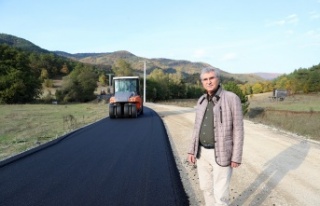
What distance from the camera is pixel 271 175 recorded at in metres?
7.02

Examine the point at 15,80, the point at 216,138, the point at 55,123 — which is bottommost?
the point at 55,123

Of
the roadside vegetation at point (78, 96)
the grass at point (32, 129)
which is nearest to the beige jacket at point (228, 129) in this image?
the grass at point (32, 129)

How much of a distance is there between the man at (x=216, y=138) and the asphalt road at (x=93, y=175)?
4.49 ft

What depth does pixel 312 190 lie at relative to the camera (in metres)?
5.96

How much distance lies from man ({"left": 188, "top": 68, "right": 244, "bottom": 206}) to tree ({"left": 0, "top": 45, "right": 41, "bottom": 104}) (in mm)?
52323

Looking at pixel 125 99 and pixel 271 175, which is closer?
pixel 271 175

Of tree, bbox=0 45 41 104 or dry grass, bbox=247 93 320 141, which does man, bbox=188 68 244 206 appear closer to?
dry grass, bbox=247 93 320 141

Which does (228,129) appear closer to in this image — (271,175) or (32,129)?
(271,175)

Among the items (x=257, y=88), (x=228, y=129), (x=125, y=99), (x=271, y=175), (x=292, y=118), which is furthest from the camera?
(x=257, y=88)

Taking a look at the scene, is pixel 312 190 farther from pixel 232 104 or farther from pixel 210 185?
pixel 232 104

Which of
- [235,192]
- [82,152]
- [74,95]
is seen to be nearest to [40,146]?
[82,152]

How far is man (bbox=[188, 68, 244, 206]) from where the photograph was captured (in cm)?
370

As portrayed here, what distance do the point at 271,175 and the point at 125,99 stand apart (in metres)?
13.9

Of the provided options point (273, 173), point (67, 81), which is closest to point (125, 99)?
point (273, 173)
